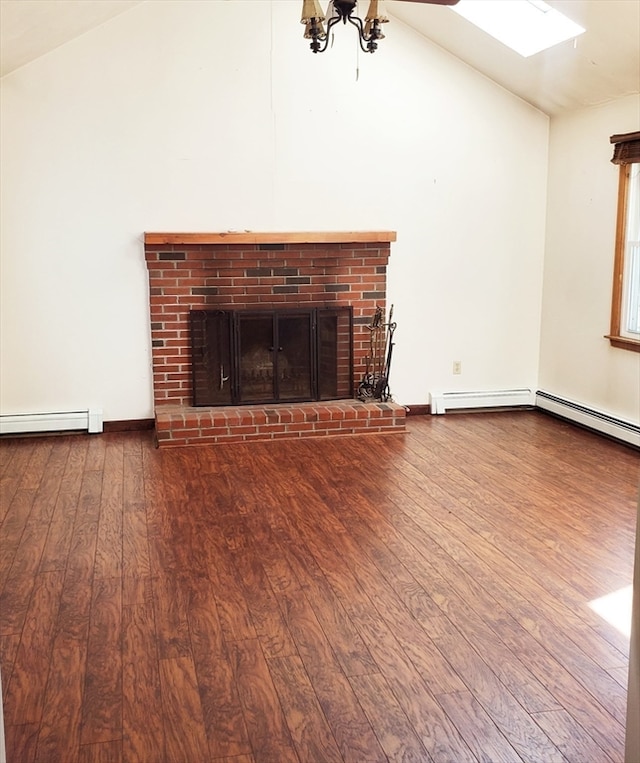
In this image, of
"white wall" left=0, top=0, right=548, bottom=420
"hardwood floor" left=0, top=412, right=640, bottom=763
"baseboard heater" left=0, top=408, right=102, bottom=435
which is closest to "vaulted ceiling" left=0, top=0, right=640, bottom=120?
"white wall" left=0, top=0, right=548, bottom=420

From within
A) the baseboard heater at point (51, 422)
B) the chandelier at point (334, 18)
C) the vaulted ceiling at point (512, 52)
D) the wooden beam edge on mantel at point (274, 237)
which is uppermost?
the vaulted ceiling at point (512, 52)

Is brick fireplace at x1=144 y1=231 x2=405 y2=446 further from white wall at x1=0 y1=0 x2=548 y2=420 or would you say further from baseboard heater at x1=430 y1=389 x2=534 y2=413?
baseboard heater at x1=430 y1=389 x2=534 y2=413

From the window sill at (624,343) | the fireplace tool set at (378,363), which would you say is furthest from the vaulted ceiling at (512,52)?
the fireplace tool set at (378,363)

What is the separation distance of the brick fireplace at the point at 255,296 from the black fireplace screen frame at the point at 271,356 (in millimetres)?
66

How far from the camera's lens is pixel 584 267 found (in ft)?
18.5

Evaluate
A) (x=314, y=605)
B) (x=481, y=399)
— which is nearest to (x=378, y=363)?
(x=481, y=399)

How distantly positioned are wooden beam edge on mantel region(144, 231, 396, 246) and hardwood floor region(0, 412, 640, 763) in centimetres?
144

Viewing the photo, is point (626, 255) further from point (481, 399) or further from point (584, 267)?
point (481, 399)

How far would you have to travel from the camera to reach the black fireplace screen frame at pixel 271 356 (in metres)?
5.61

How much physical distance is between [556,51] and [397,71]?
3.78 feet

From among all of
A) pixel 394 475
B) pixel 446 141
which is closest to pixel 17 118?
pixel 446 141

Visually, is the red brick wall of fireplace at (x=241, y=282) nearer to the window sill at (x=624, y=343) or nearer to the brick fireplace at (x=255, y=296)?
the brick fireplace at (x=255, y=296)

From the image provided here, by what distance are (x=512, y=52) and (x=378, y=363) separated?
2255mm

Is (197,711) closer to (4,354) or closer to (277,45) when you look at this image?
(4,354)
